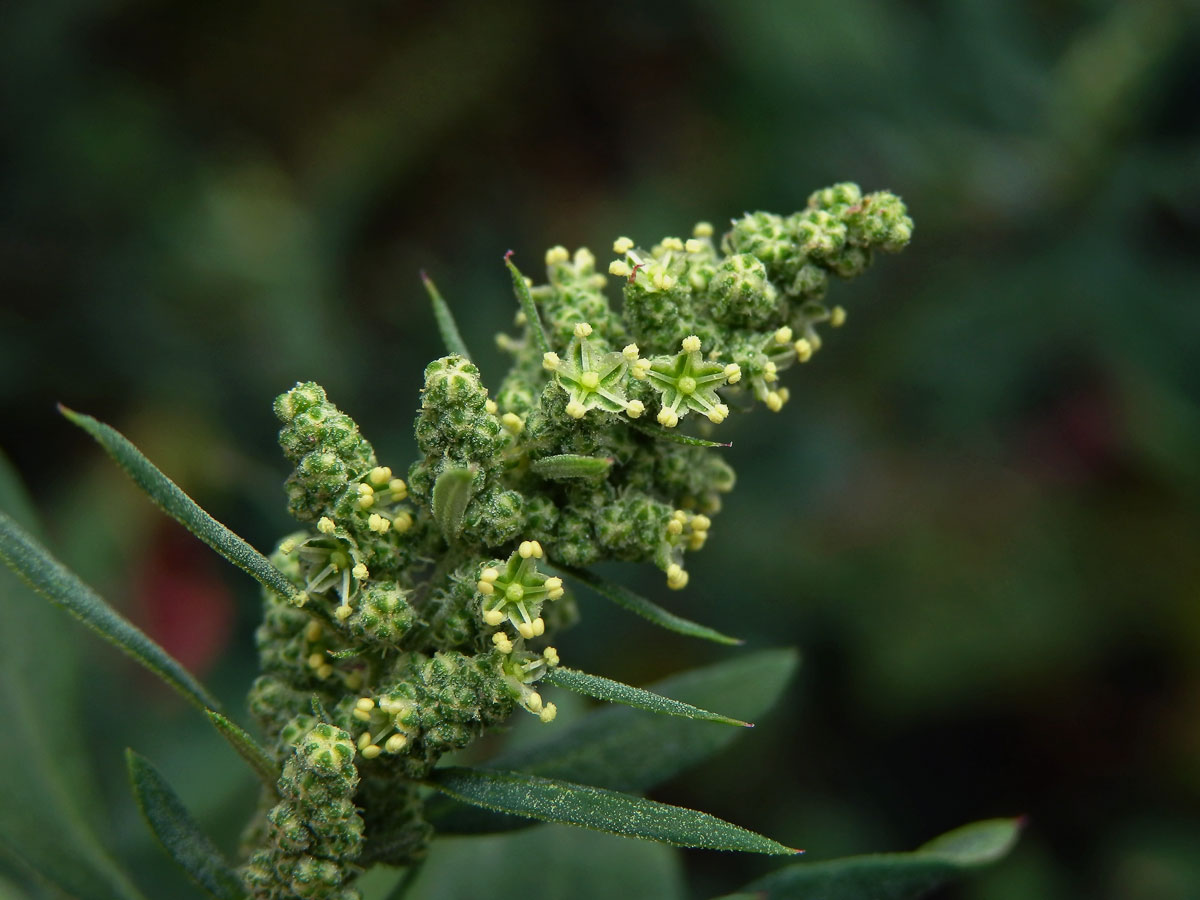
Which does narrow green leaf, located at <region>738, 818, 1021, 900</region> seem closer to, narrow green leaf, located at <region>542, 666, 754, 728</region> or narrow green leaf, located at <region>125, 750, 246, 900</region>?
narrow green leaf, located at <region>542, 666, 754, 728</region>

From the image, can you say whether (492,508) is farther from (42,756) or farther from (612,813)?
(42,756)

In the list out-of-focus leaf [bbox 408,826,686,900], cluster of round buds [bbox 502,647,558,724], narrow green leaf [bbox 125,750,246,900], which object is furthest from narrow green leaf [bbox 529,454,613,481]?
out-of-focus leaf [bbox 408,826,686,900]

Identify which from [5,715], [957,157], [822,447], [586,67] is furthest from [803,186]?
[5,715]

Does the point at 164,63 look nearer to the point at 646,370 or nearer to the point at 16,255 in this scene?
the point at 16,255

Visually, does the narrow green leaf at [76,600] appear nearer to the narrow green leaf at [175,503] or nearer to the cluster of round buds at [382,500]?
the narrow green leaf at [175,503]

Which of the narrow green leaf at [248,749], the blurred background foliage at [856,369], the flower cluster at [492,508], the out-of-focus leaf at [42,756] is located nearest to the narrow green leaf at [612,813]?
the flower cluster at [492,508]

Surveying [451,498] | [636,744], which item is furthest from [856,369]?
[451,498]
